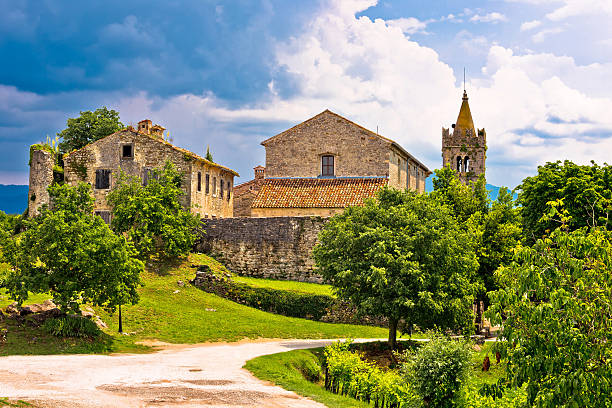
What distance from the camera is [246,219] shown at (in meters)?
43.1

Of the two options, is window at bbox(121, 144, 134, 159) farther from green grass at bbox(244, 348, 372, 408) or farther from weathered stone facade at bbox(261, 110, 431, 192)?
green grass at bbox(244, 348, 372, 408)

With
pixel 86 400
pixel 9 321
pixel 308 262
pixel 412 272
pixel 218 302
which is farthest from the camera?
pixel 308 262

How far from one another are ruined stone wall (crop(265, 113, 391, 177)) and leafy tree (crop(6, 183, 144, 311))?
88.6 ft

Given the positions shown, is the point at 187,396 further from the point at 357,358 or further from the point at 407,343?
the point at 407,343

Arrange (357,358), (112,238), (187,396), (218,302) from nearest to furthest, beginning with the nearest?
(187,396) → (357,358) → (112,238) → (218,302)

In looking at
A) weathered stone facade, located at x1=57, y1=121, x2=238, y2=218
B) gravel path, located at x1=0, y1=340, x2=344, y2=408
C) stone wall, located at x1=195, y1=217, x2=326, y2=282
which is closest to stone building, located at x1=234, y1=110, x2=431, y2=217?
stone wall, located at x1=195, y1=217, x2=326, y2=282

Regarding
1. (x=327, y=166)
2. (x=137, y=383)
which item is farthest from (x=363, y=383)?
(x=327, y=166)

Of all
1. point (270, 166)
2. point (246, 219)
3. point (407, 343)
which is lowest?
point (407, 343)

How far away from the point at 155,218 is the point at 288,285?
10.1 metres

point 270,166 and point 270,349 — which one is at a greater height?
point 270,166

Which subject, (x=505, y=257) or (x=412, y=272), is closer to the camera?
(x=412, y=272)

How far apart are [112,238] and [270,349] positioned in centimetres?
820

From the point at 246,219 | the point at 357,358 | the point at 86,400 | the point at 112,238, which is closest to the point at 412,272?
the point at 357,358

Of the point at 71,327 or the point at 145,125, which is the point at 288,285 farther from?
the point at 145,125
